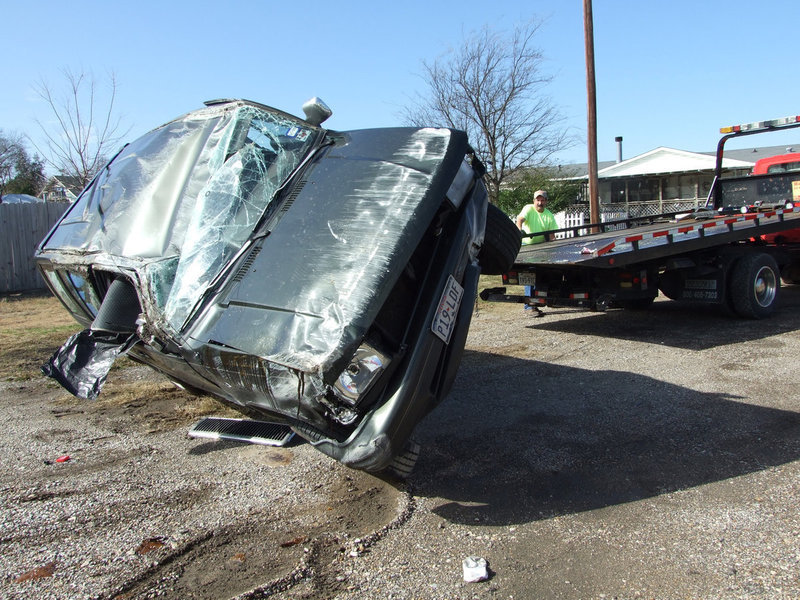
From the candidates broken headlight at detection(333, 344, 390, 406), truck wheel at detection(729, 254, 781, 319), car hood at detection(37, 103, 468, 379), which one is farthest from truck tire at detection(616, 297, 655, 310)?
broken headlight at detection(333, 344, 390, 406)

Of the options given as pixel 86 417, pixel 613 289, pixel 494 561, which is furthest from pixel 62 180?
pixel 494 561

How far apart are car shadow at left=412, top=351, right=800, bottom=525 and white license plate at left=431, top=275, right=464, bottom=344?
99 cm

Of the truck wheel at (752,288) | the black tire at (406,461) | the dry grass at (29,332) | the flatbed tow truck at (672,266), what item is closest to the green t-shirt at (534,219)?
the flatbed tow truck at (672,266)

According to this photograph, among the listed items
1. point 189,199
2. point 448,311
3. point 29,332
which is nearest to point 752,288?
point 448,311

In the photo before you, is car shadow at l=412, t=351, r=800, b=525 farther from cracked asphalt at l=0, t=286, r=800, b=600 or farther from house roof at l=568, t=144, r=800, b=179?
house roof at l=568, t=144, r=800, b=179

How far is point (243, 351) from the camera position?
3.08 m

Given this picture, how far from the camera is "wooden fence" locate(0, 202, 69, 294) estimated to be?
13820 millimetres

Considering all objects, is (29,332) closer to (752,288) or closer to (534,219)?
(534,219)

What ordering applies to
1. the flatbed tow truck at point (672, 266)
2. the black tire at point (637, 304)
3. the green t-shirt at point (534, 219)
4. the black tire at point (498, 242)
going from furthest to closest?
the green t-shirt at point (534, 219)
the black tire at point (637, 304)
the flatbed tow truck at point (672, 266)
the black tire at point (498, 242)

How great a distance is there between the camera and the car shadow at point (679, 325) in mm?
7590

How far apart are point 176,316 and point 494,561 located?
1.96m

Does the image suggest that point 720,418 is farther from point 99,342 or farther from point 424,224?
point 99,342

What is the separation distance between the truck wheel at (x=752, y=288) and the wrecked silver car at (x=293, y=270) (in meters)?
5.85

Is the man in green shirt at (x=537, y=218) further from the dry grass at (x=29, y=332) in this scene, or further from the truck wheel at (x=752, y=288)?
the dry grass at (x=29, y=332)
